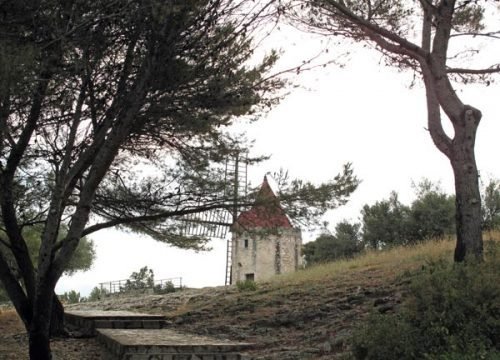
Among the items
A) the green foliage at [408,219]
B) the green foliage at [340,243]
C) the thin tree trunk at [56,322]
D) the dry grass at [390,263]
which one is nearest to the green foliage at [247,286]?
the dry grass at [390,263]

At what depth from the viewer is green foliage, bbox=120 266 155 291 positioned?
86.9ft

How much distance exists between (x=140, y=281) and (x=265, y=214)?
70.3ft

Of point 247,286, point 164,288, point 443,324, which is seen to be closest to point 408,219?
point 164,288

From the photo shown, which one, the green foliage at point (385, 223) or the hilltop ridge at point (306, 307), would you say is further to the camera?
the green foliage at point (385, 223)

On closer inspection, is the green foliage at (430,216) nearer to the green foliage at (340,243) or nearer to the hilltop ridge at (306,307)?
the green foliage at (340,243)

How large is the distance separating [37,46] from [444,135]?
235 inches

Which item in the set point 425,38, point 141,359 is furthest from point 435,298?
point 425,38

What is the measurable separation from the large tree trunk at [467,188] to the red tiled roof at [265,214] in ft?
8.26

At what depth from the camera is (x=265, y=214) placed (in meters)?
8.58

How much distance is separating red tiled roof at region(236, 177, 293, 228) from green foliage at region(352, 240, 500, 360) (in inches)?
141

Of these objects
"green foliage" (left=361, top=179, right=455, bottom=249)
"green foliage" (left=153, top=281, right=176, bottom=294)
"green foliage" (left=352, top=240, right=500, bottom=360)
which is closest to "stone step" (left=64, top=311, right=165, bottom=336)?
"green foliage" (left=352, top=240, right=500, bottom=360)

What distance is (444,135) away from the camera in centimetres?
846

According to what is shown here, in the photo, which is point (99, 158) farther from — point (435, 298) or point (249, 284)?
point (249, 284)

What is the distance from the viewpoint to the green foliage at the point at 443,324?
13.8 feet
